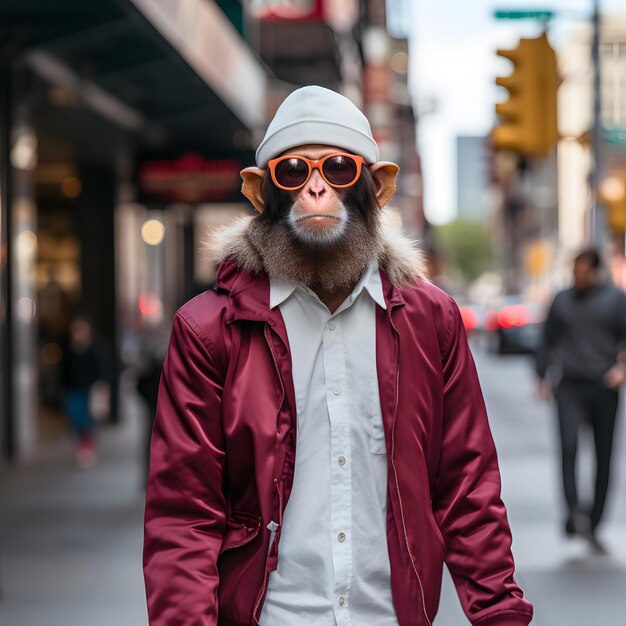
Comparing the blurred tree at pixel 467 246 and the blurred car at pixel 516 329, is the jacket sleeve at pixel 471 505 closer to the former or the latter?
the blurred car at pixel 516 329

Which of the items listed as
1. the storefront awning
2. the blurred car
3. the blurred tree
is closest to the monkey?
the storefront awning

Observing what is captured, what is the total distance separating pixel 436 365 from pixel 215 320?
1.60 ft

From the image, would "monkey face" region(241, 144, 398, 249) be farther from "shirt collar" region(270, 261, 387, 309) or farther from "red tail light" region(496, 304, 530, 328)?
"red tail light" region(496, 304, 530, 328)

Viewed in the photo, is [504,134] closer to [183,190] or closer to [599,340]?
[599,340]

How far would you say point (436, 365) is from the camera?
8.78ft

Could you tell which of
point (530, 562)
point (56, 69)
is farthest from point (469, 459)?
point (56, 69)

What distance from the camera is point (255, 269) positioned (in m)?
2.71

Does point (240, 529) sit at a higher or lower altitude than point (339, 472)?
lower

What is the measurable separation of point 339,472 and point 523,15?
942 cm

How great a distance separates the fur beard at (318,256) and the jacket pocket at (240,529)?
508 millimetres

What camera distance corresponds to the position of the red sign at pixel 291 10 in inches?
990

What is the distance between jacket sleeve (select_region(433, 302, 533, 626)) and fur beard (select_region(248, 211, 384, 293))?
0.84ft

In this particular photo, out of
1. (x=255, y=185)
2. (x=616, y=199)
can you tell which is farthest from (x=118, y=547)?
(x=616, y=199)

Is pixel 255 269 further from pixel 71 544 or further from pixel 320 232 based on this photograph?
pixel 71 544
